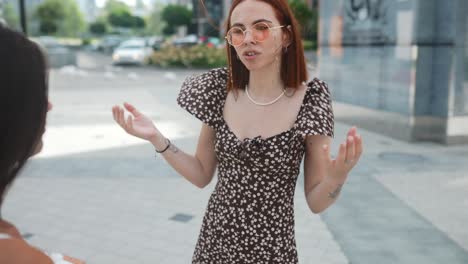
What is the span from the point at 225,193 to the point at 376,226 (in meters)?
3.32

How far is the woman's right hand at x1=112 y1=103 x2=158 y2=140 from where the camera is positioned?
214cm

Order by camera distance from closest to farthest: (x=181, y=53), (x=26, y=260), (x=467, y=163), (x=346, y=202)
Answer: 1. (x=26, y=260)
2. (x=346, y=202)
3. (x=467, y=163)
4. (x=181, y=53)

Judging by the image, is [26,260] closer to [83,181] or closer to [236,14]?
[236,14]

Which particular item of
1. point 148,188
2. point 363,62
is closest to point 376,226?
point 148,188

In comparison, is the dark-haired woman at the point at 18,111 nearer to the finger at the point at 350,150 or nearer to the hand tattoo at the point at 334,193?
the finger at the point at 350,150

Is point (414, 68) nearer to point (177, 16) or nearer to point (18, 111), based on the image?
point (18, 111)

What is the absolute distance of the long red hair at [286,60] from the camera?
2008 millimetres

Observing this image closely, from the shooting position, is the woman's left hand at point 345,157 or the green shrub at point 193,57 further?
the green shrub at point 193,57

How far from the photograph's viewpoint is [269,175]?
6.55ft

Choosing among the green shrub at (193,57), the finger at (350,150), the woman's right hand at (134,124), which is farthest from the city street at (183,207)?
the green shrub at (193,57)

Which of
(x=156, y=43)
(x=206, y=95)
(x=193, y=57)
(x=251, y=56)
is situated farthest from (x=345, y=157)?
(x=156, y=43)

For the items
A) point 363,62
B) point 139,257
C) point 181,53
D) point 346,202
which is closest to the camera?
point 139,257

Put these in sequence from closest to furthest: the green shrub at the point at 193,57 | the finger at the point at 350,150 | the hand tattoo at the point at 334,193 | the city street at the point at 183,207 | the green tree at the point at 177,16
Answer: the finger at the point at 350,150, the hand tattoo at the point at 334,193, the city street at the point at 183,207, the green shrub at the point at 193,57, the green tree at the point at 177,16

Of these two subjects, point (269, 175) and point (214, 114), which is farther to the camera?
point (214, 114)
